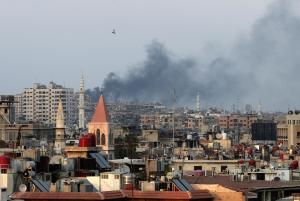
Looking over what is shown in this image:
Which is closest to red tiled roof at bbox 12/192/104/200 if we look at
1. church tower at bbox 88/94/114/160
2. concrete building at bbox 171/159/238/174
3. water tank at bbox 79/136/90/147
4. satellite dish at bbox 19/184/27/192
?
satellite dish at bbox 19/184/27/192

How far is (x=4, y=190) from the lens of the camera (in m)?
40.5

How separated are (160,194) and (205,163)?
42.3m

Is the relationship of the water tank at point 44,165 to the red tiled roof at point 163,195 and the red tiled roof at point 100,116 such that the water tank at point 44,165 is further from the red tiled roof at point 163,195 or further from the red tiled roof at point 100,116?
the red tiled roof at point 100,116

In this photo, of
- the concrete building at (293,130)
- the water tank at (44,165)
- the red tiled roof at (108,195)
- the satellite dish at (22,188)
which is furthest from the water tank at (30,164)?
the concrete building at (293,130)

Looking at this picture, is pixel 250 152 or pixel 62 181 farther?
pixel 250 152

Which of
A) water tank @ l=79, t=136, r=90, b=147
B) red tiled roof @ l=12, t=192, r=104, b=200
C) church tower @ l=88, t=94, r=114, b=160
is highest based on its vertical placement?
church tower @ l=88, t=94, r=114, b=160

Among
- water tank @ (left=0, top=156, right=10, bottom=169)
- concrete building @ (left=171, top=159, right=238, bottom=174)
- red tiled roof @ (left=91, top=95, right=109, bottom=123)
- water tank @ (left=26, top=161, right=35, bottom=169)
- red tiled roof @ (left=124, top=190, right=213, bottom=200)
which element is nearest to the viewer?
red tiled roof @ (left=124, top=190, right=213, bottom=200)

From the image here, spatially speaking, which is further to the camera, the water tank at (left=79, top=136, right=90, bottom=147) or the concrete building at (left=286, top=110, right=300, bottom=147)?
the concrete building at (left=286, top=110, right=300, bottom=147)

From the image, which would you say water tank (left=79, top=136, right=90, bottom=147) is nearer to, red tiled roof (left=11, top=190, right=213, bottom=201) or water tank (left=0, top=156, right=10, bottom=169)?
water tank (left=0, top=156, right=10, bottom=169)

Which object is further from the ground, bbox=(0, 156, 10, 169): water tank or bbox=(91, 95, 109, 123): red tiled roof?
bbox=(91, 95, 109, 123): red tiled roof

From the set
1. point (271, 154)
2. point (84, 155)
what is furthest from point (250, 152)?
point (84, 155)

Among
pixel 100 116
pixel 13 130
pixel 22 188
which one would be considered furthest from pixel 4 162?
pixel 13 130

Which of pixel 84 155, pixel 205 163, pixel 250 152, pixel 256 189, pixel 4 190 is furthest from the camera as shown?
pixel 250 152

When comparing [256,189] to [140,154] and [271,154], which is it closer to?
[140,154]
